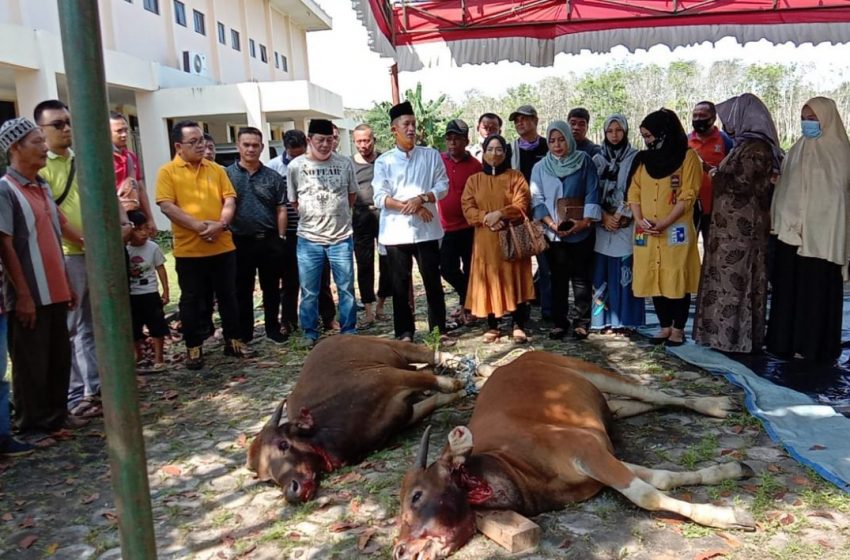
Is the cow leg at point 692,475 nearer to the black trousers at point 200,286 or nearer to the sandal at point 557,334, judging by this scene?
the sandal at point 557,334

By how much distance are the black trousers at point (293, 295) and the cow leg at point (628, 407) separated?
3.60m

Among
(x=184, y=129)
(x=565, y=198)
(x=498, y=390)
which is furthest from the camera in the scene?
(x=565, y=198)

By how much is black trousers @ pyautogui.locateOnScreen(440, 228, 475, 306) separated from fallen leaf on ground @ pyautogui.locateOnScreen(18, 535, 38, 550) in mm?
4617

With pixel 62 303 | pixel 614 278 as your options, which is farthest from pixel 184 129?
pixel 614 278

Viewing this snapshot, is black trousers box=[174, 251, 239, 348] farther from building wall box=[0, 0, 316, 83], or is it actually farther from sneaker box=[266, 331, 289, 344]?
building wall box=[0, 0, 316, 83]

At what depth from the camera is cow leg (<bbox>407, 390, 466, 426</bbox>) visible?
4.71m

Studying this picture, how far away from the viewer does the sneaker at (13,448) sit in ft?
14.9

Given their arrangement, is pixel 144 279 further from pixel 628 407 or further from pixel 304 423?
pixel 628 407

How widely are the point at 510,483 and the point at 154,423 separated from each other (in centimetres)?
305

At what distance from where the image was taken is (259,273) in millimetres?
7031

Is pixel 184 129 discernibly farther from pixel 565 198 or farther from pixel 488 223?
pixel 565 198

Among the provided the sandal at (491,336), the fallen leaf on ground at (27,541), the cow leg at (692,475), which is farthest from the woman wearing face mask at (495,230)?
the fallen leaf on ground at (27,541)

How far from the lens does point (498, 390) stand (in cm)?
407

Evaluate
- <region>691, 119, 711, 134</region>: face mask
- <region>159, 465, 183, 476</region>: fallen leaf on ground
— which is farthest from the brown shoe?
<region>691, 119, 711, 134</region>: face mask
